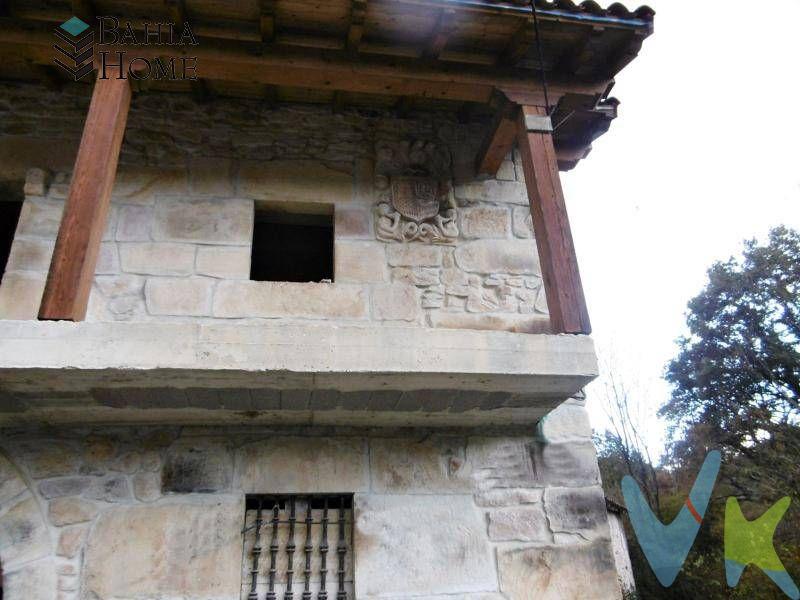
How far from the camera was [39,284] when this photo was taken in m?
2.52

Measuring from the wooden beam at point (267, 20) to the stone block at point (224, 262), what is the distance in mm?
1067

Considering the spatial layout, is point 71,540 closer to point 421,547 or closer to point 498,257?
point 421,547

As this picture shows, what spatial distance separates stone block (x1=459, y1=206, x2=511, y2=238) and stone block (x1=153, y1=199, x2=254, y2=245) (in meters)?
1.25

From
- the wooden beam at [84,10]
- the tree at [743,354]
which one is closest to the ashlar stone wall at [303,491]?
the wooden beam at [84,10]

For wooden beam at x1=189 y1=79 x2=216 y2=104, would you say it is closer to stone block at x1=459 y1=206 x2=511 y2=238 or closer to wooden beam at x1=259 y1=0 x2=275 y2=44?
wooden beam at x1=259 y1=0 x2=275 y2=44

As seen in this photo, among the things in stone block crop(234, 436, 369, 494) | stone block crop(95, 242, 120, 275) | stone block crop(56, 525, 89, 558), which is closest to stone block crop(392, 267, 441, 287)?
stone block crop(234, 436, 369, 494)

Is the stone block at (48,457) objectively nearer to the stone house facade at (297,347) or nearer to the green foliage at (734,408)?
the stone house facade at (297,347)

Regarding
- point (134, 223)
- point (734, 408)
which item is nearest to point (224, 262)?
point (134, 223)

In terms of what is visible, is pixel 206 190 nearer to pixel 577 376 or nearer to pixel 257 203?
pixel 257 203

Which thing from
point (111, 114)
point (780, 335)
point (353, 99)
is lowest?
point (111, 114)

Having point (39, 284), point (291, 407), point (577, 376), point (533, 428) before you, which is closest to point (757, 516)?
point (533, 428)

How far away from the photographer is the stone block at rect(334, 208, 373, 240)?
2928 mm

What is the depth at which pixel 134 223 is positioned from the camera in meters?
2.76

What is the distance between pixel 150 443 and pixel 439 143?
2.37 m
